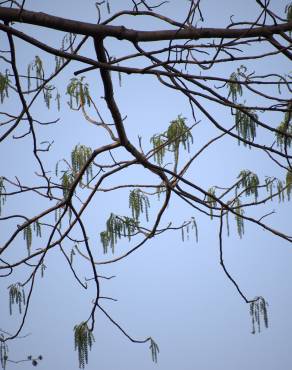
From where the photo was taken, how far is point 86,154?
337cm

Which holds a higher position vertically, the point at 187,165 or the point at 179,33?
the point at 179,33

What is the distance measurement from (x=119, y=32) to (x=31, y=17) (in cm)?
24

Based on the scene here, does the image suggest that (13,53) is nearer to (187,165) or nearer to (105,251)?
(187,165)

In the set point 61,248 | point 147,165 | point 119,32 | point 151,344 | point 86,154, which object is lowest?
point 151,344

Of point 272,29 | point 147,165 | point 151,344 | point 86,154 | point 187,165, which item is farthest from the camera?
point 86,154

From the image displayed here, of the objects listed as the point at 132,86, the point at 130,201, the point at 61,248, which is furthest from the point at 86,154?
the point at 132,86

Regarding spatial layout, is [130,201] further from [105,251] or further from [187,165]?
[187,165]

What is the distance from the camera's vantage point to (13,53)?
4.62ft

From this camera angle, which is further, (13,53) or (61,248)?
(61,248)

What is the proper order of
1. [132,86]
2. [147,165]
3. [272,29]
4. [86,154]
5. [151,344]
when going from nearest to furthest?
[272,29] < [147,165] < [151,344] < [86,154] < [132,86]

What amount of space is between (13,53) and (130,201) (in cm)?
208

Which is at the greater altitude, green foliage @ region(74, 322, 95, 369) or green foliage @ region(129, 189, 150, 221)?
green foliage @ region(129, 189, 150, 221)

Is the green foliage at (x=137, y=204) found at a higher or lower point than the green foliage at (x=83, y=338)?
higher

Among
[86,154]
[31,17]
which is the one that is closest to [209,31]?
[31,17]
